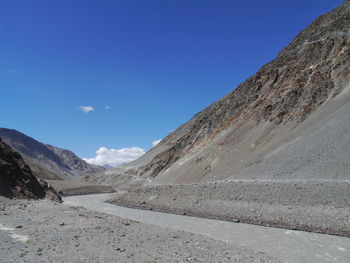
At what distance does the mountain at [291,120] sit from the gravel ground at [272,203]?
2.47m

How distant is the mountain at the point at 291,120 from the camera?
27516mm

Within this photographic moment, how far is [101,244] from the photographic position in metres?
12.3

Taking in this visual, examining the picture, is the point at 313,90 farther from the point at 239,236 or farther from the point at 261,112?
the point at 239,236

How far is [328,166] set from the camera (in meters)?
24.4

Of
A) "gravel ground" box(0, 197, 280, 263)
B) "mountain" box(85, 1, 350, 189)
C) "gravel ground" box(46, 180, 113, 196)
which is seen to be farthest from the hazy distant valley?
"gravel ground" box(46, 180, 113, 196)

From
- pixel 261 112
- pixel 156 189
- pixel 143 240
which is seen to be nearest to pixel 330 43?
pixel 261 112

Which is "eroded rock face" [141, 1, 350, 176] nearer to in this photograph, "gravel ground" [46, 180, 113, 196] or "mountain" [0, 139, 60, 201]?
"gravel ground" [46, 180, 113, 196]

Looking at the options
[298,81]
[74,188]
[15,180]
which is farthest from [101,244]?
[74,188]

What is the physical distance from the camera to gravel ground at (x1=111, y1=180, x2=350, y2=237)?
59.9 ft

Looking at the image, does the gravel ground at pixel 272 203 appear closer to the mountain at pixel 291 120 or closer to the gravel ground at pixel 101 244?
the mountain at pixel 291 120

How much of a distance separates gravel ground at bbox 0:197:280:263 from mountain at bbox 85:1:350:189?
14.8 meters

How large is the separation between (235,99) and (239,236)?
149ft

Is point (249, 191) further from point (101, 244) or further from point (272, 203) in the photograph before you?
point (101, 244)

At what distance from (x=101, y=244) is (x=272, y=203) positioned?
14.8 m
